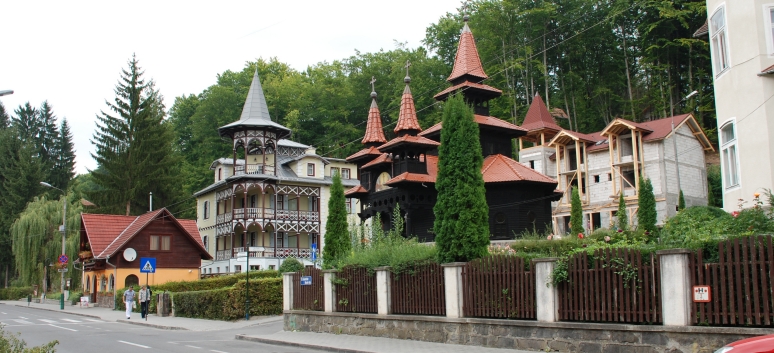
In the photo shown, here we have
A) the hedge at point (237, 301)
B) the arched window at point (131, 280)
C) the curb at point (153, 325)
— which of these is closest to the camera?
the curb at point (153, 325)

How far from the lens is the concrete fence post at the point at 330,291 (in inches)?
838

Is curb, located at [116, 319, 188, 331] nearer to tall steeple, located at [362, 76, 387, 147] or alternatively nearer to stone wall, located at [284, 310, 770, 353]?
stone wall, located at [284, 310, 770, 353]

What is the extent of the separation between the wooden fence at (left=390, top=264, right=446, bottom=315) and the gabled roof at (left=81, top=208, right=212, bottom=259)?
29811 millimetres

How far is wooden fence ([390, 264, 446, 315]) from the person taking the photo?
17.4 metres

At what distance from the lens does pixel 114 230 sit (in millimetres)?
46969

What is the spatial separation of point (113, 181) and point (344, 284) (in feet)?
145

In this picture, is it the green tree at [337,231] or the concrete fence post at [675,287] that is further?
the green tree at [337,231]

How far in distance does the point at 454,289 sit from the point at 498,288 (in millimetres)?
1414

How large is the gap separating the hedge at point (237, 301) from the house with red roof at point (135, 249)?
14.7 m

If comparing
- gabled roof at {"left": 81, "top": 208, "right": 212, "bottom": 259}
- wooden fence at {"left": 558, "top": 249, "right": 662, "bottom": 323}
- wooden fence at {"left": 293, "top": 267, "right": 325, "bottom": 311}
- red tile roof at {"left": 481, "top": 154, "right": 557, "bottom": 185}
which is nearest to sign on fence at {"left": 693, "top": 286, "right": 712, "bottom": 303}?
wooden fence at {"left": 558, "top": 249, "right": 662, "bottom": 323}

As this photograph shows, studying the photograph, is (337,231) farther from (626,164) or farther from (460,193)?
(626,164)

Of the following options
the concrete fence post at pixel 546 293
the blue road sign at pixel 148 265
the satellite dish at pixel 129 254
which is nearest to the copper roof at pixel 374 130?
the blue road sign at pixel 148 265

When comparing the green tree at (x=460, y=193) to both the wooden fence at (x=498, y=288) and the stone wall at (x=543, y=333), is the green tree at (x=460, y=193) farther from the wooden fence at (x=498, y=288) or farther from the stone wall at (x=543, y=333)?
the stone wall at (x=543, y=333)

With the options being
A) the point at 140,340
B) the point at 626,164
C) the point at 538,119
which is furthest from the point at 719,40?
the point at 538,119
